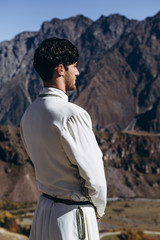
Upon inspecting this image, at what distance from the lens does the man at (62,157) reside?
9.91 ft

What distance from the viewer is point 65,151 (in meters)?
3.05

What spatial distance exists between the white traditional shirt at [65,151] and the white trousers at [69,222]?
0.09m

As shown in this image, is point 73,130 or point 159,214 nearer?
point 73,130

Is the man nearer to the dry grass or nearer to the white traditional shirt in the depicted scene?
the white traditional shirt

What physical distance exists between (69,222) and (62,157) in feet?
1.79

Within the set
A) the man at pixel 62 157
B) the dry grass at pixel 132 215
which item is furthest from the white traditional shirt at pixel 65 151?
the dry grass at pixel 132 215

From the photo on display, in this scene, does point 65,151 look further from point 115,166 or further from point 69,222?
point 115,166

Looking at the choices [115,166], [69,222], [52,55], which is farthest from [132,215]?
[52,55]

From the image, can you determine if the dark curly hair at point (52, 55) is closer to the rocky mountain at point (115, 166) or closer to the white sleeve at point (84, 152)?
the white sleeve at point (84, 152)

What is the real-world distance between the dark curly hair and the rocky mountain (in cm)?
12070

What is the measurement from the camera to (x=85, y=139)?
9.91 feet

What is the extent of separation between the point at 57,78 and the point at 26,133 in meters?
0.60

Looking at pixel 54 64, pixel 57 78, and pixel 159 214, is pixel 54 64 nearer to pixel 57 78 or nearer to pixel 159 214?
pixel 57 78

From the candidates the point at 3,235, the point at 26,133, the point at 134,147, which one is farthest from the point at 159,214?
the point at 26,133
